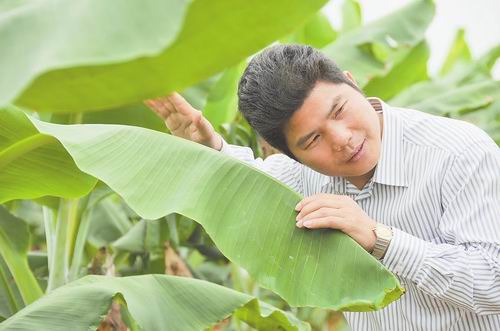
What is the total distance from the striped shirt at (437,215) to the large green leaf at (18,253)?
78 centimetres

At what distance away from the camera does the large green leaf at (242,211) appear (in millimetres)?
1471

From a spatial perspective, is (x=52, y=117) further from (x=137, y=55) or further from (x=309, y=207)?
(x=137, y=55)

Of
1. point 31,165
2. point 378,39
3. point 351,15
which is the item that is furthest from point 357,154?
point 351,15

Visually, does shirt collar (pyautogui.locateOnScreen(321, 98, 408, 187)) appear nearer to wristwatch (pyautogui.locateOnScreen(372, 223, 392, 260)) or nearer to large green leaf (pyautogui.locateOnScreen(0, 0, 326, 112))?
wristwatch (pyautogui.locateOnScreen(372, 223, 392, 260))

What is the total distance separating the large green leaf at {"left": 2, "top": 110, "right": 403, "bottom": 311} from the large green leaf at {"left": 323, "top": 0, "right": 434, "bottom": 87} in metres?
1.40

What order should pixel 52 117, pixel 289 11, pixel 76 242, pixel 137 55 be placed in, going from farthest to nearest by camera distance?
1. pixel 76 242
2. pixel 52 117
3. pixel 289 11
4. pixel 137 55

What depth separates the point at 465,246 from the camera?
1.68 m

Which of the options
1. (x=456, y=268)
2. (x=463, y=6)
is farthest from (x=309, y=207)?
(x=463, y=6)

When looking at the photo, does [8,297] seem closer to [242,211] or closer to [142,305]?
[142,305]

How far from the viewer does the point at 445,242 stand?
1.77 m

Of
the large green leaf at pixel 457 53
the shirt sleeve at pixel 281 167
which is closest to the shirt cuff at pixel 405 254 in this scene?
the shirt sleeve at pixel 281 167

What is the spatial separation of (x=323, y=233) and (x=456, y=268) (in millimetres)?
261

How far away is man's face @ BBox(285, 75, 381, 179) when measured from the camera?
1.68 m

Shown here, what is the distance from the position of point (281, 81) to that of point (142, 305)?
19.1 inches
